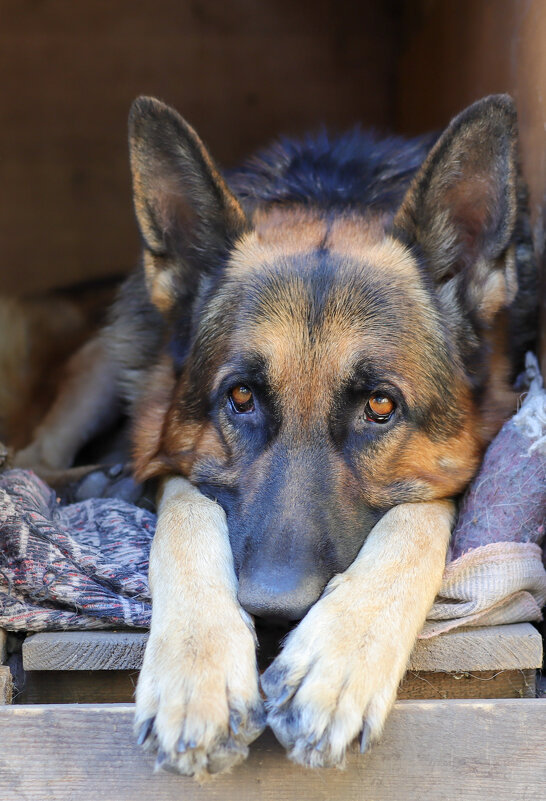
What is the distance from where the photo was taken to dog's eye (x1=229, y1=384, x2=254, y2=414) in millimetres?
2182

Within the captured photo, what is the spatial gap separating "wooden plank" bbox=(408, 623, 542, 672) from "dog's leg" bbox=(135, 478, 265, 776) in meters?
0.52

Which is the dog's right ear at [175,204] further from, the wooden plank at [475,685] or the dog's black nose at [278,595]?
the wooden plank at [475,685]

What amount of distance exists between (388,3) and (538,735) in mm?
5002

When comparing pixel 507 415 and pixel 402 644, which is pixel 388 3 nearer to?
pixel 507 415

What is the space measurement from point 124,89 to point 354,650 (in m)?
4.71

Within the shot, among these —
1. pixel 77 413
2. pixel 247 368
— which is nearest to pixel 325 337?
pixel 247 368

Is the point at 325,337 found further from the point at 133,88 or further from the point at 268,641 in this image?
the point at 133,88

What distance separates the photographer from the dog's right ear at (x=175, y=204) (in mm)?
2289

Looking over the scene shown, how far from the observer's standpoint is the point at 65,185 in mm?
5488

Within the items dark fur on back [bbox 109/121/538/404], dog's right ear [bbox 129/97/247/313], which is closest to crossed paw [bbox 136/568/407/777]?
dark fur on back [bbox 109/121/538/404]

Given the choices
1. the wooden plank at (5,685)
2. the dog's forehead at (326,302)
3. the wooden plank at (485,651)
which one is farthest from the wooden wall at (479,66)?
the wooden plank at (5,685)

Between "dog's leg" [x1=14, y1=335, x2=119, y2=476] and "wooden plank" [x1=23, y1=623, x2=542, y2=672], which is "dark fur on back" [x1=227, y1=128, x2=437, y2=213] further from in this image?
"wooden plank" [x1=23, y1=623, x2=542, y2=672]

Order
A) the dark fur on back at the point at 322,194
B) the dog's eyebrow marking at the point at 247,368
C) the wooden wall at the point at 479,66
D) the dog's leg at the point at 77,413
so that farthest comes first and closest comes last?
1. the dog's leg at the point at 77,413
2. the dark fur on back at the point at 322,194
3. the wooden wall at the point at 479,66
4. the dog's eyebrow marking at the point at 247,368

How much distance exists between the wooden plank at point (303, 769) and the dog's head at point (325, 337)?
397 millimetres
